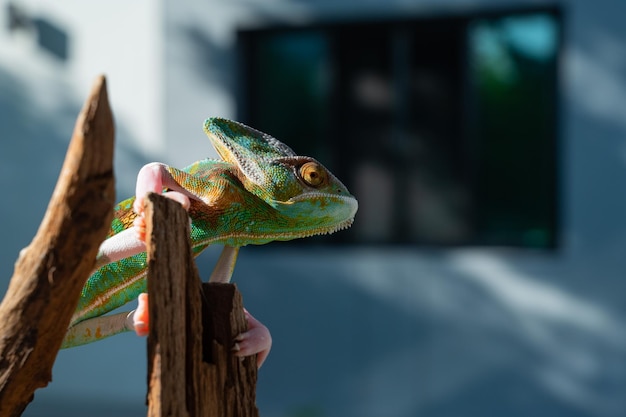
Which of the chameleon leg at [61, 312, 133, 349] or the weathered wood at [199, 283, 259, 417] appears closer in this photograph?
the weathered wood at [199, 283, 259, 417]

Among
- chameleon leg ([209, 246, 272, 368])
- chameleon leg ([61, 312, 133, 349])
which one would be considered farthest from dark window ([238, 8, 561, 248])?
chameleon leg ([61, 312, 133, 349])

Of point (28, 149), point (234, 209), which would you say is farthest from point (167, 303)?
point (28, 149)

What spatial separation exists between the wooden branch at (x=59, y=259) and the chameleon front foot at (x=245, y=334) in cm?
15

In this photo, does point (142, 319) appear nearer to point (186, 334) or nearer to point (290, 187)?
point (186, 334)

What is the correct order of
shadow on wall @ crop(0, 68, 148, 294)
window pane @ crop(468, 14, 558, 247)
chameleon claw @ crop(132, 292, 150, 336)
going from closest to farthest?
chameleon claw @ crop(132, 292, 150, 336)
window pane @ crop(468, 14, 558, 247)
shadow on wall @ crop(0, 68, 148, 294)

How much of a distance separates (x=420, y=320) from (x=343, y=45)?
2007 millimetres

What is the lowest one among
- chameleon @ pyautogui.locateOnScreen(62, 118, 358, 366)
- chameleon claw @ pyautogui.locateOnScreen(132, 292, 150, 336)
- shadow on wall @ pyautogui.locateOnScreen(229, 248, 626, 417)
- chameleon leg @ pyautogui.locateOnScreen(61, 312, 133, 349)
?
shadow on wall @ pyautogui.locateOnScreen(229, 248, 626, 417)

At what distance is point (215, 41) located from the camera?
22.9 feet

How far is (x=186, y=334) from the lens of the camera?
187cm

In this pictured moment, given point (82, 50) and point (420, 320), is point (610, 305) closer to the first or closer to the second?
point (420, 320)

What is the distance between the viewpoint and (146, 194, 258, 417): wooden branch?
1789 millimetres

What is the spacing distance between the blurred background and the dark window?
1 cm

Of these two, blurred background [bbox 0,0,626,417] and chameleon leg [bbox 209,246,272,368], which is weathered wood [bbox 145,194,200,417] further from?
blurred background [bbox 0,0,626,417]

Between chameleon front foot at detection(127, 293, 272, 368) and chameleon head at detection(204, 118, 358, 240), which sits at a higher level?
chameleon head at detection(204, 118, 358, 240)
